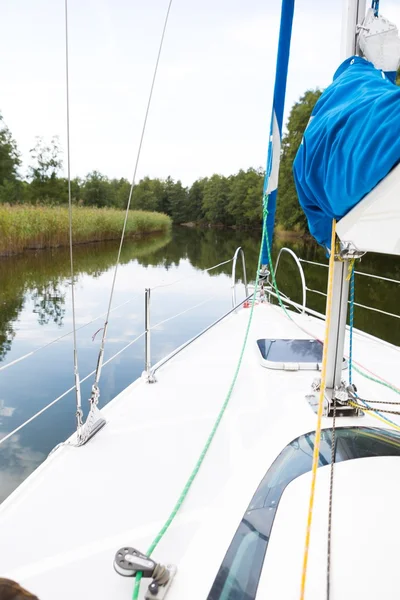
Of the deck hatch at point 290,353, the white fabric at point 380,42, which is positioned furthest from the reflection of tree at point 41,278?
the white fabric at point 380,42

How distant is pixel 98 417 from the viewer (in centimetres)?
157

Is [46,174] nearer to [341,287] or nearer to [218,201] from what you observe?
[218,201]

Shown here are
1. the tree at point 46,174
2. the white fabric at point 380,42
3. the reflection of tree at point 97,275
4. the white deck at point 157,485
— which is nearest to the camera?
the white deck at point 157,485

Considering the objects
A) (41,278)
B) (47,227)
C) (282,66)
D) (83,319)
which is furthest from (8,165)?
(282,66)

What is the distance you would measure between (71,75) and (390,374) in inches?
79.1

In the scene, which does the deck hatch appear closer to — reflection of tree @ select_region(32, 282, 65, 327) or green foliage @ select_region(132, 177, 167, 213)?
reflection of tree @ select_region(32, 282, 65, 327)

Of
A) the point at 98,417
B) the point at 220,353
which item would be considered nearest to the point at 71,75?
the point at 98,417

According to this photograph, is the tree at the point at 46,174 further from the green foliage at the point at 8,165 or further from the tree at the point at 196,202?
the tree at the point at 196,202

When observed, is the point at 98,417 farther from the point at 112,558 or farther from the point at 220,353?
Result: the point at 220,353

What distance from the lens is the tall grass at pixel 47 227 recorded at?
36.2 ft

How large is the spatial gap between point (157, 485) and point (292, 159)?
23.6 metres

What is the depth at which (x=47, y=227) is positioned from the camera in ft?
40.4

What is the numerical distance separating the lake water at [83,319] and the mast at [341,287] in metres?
1.00

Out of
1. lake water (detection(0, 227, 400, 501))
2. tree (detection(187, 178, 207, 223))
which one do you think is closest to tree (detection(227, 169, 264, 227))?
tree (detection(187, 178, 207, 223))
